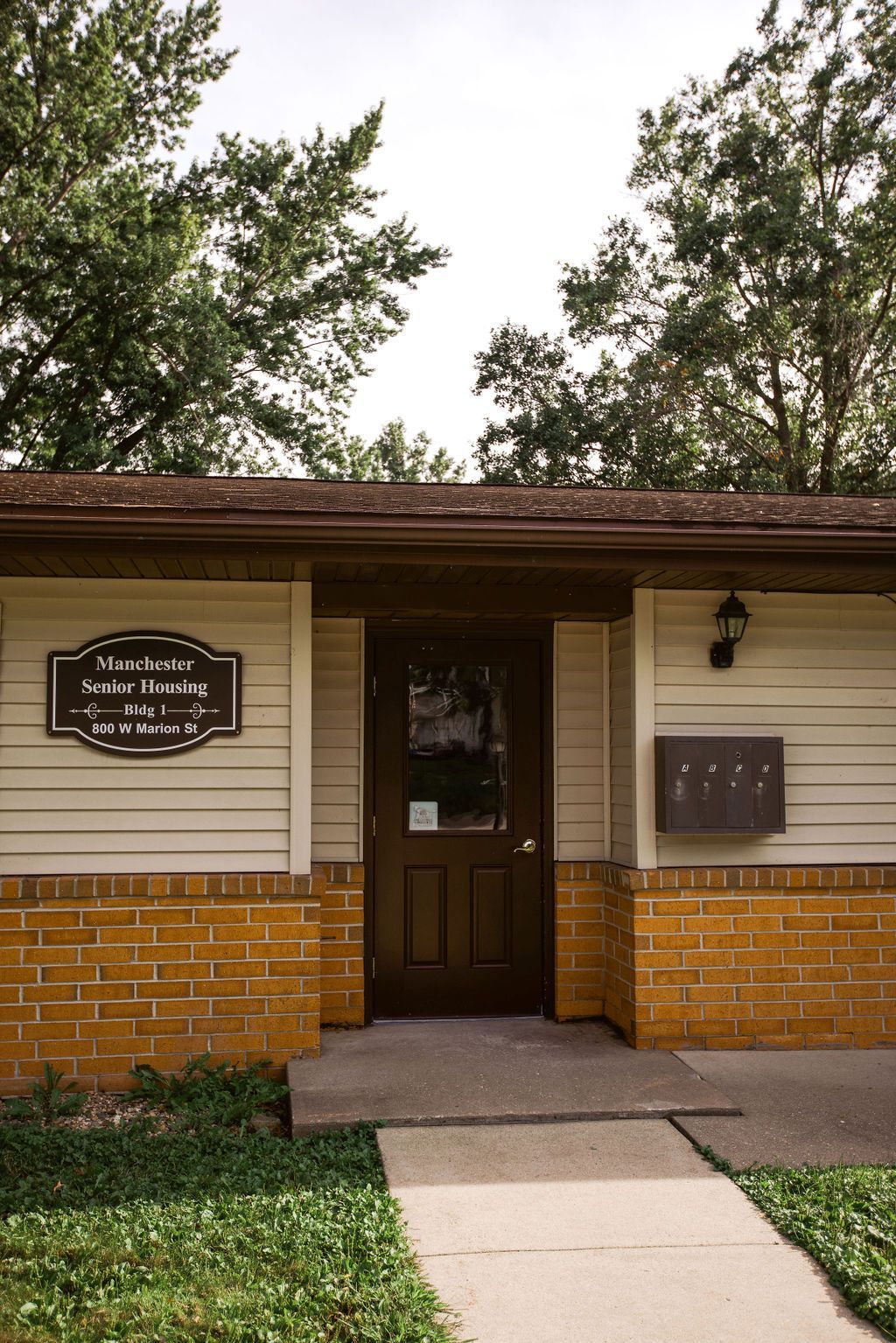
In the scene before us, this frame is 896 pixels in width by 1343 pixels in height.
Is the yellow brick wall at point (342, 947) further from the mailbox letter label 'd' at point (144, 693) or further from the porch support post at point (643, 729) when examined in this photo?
the porch support post at point (643, 729)

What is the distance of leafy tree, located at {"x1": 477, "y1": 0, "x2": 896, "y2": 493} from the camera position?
18219mm

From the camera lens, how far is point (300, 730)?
5.67 m

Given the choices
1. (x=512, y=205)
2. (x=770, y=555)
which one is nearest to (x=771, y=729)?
(x=770, y=555)

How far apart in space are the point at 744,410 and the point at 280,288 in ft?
28.3

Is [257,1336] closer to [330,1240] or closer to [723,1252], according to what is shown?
[330,1240]

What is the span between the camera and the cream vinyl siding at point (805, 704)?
238 inches

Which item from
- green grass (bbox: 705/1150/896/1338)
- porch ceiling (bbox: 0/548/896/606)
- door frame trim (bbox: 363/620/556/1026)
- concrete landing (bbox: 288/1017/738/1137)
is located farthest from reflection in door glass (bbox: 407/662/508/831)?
green grass (bbox: 705/1150/896/1338)

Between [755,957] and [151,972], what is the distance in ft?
10.6

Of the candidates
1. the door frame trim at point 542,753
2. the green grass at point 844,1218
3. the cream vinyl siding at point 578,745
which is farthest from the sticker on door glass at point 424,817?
the green grass at point 844,1218

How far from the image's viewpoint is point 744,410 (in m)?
19.7

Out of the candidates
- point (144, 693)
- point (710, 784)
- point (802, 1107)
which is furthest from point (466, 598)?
point (802, 1107)

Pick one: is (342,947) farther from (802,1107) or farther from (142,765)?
(802,1107)

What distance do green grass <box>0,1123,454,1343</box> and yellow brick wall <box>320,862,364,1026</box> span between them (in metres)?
→ 1.52

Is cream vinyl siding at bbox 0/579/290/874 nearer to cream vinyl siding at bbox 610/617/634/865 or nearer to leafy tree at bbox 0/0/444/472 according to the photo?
cream vinyl siding at bbox 610/617/634/865
